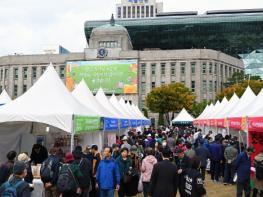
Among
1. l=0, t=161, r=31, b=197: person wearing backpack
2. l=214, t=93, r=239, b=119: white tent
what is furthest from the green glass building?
l=0, t=161, r=31, b=197: person wearing backpack

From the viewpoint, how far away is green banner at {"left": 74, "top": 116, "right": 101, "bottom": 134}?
1056 cm

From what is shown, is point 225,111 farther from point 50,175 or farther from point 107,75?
point 107,75

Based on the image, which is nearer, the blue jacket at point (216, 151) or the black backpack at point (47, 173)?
the black backpack at point (47, 173)

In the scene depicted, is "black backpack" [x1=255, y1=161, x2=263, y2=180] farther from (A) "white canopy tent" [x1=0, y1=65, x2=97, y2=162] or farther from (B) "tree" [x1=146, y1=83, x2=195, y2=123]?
(B) "tree" [x1=146, y1=83, x2=195, y2=123]

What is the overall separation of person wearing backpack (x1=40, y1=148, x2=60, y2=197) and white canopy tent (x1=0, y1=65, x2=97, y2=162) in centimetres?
222

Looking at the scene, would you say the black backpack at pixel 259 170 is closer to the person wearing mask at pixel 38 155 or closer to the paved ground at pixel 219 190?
the paved ground at pixel 219 190

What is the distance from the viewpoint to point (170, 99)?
206ft

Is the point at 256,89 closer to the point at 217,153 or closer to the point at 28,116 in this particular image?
the point at 217,153

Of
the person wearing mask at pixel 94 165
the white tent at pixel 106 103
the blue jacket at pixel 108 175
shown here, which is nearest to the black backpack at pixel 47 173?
the blue jacket at pixel 108 175

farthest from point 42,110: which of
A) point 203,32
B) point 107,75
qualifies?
point 203,32

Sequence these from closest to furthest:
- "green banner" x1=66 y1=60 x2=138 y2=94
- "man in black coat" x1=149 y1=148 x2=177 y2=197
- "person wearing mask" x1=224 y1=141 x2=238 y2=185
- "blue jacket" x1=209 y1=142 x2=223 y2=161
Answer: "man in black coat" x1=149 y1=148 x2=177 y2=197 → "person wearing mask" x1=224 y1=141 x2=238 y2=185 → "blue jacket" x1=209 y1=142 x2=223 y2=161 → "green banner" x1=66 y1=60 x2=138 y2=94

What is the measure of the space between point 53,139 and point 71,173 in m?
6.50

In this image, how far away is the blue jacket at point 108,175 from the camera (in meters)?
8.66

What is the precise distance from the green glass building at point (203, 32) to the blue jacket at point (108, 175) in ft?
325
